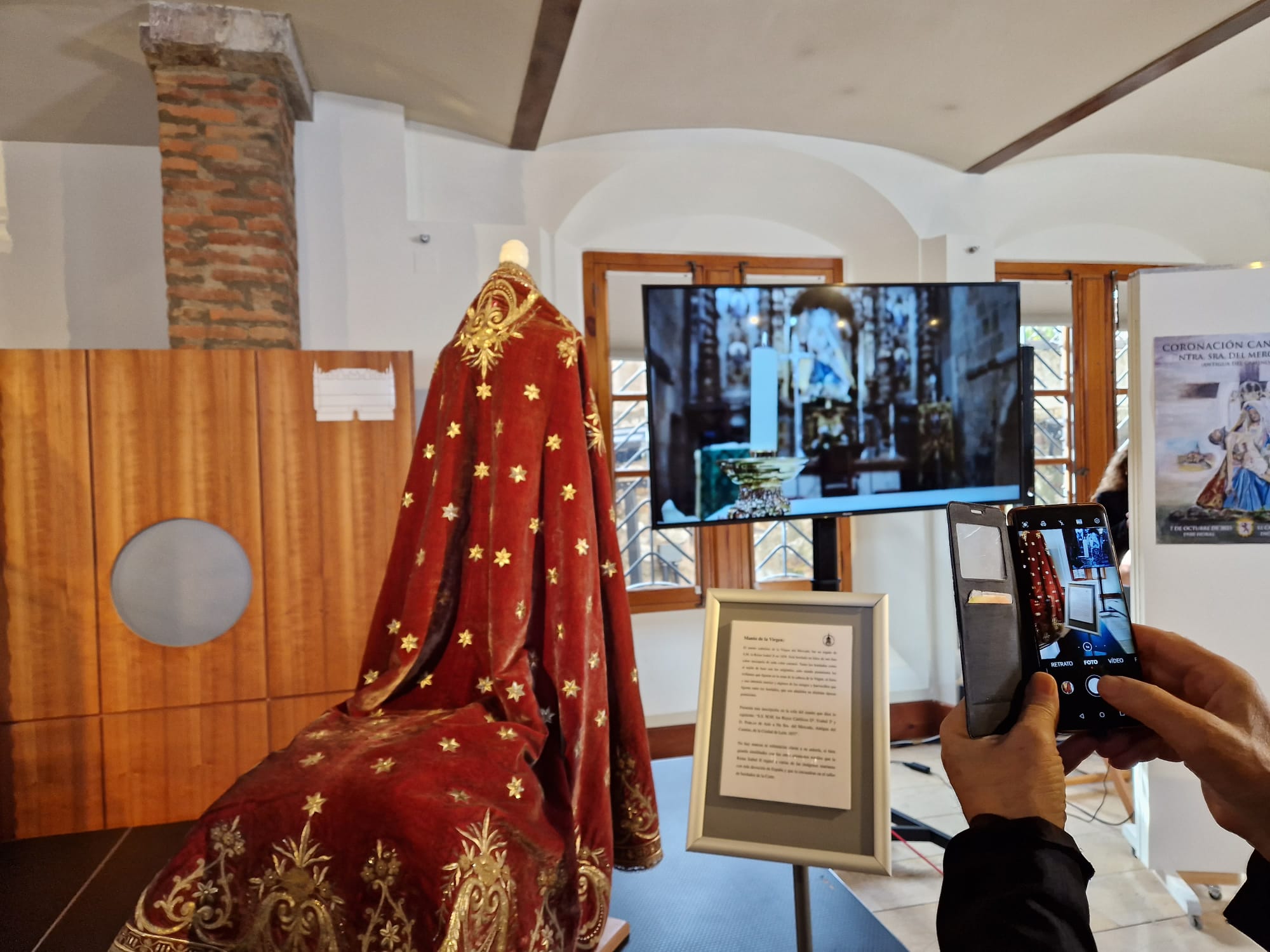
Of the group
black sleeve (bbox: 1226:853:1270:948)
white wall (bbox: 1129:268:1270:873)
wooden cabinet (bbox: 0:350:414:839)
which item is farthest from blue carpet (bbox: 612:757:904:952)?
black sleeve (bbox: 1226:853:1270:948)

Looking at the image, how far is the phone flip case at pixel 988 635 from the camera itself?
2.39ft

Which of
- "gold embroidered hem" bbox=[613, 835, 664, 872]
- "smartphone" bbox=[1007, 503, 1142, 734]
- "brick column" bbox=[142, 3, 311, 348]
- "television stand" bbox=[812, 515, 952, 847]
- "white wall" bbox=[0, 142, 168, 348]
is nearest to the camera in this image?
"smartphone" bbox=[1007, 503, 1142, 734]

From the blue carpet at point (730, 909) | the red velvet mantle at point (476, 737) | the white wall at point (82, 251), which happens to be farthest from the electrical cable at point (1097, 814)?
the white wall at point (82, 251)

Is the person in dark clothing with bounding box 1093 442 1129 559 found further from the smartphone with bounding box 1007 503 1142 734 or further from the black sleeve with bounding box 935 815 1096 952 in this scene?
the black sleeve with bounding box 935 815 1096 952

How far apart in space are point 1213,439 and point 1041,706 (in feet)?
6.45

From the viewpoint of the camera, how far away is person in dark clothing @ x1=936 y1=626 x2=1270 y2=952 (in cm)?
59

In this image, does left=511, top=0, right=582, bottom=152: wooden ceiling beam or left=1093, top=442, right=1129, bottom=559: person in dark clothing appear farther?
left=1093, top=442, right=1129, bottom=559: person in dark clothing

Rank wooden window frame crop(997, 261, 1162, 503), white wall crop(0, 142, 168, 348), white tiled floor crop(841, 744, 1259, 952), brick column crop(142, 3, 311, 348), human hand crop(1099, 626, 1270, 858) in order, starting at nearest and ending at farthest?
human hand crop(1099, 626, 1270, 858) < white tiled floor crop(841, 744, 1259, 952) < brick column crop(142, 3, 311, 348) < white wall crop(0, 142, 168, 348) < wooden window frame crop(997, 261, 1162, 503)

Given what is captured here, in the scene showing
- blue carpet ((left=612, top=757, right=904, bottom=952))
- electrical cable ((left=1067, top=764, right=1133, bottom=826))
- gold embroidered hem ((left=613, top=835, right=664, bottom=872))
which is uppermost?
gold embroidered hem ((left=613, top=835, right=664, bottom=872))

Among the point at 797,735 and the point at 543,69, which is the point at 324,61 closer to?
the point at 543,69

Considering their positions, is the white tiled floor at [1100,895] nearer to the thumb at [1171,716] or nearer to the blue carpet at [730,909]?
the blue carpet at [730,909]

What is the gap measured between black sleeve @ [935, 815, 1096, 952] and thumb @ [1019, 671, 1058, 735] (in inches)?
3.1

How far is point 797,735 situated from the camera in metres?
1.20

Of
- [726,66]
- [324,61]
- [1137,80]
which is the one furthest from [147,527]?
[1137,80]
